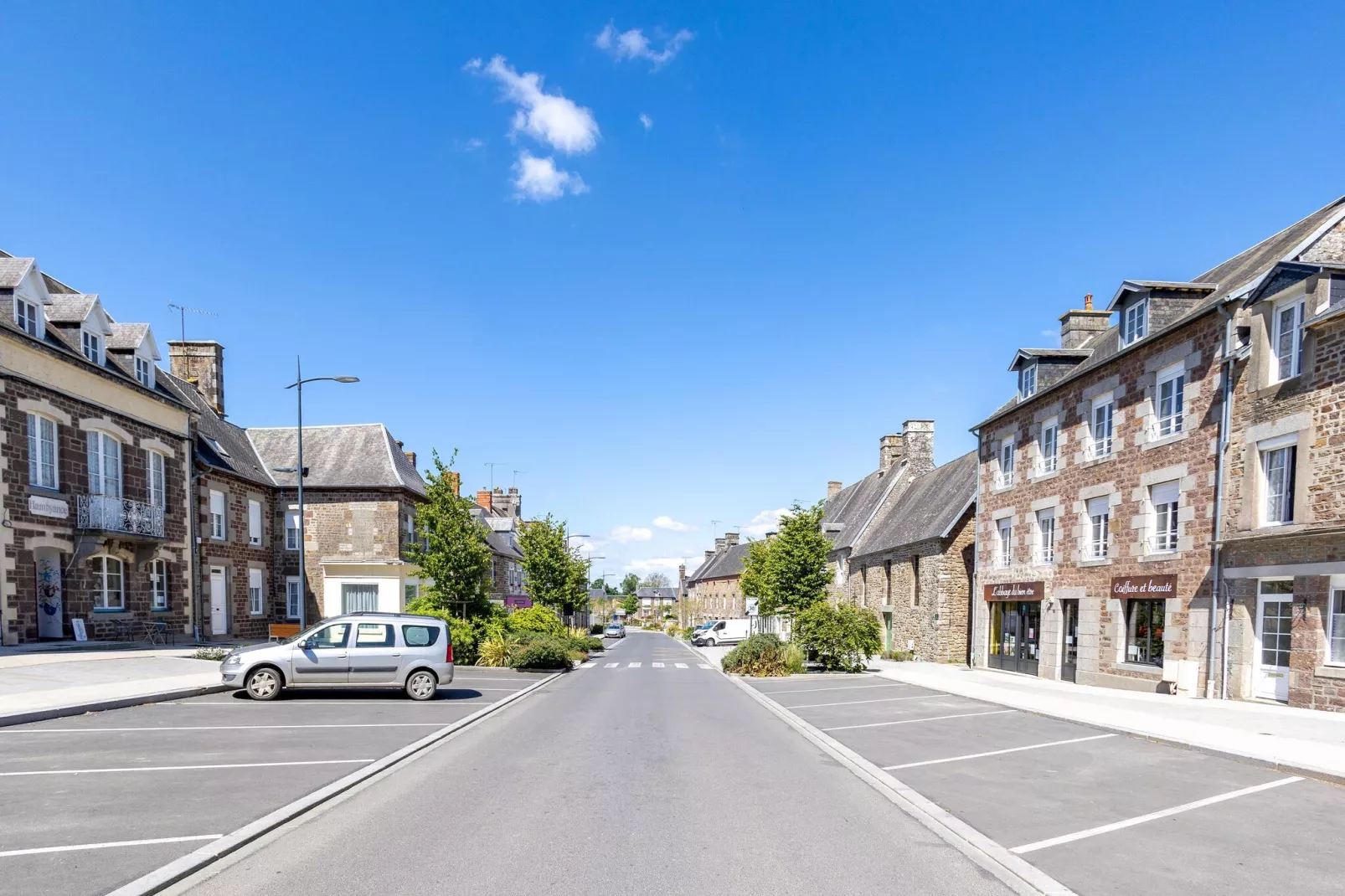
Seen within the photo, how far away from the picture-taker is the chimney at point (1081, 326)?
78.3 ft

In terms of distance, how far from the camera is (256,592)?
31.2 m

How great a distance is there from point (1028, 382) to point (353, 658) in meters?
19.7

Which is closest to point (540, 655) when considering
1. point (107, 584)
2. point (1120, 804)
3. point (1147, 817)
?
point (107, 584)

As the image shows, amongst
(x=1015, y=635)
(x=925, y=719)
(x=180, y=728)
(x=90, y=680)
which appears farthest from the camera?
(x=1015, y=635)

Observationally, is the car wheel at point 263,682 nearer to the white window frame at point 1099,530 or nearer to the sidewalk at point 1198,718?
the sidewalk at point 1198,718

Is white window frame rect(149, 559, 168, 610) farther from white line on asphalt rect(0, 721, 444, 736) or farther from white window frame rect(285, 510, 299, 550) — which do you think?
white line on asphalt rect(0, 721, 444, 736)

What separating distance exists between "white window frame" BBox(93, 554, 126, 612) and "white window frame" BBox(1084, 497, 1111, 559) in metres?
A: 26.6

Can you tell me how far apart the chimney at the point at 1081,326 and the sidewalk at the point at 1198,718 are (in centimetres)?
1060

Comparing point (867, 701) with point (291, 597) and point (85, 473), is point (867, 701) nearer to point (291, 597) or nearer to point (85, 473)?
point (85, 473)

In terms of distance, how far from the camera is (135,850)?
5.48 m

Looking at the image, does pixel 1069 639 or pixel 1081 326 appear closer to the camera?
pixel 1069 639

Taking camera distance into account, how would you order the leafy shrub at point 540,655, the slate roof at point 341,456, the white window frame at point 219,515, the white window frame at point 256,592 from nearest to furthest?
the leafy shrub at point 540,655 → the white window frame at point 219,515 → the white window frame at point 256,592 → the slate roof at point 341,456

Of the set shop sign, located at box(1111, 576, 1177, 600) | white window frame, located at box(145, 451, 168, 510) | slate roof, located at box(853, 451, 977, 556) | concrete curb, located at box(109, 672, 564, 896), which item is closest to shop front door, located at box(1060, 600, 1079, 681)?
shop sign, located at box(1111, 576, 1177, 600)

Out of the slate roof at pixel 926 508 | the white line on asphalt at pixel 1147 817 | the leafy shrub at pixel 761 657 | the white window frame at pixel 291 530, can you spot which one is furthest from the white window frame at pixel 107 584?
the slate roof at pixel 926 508
